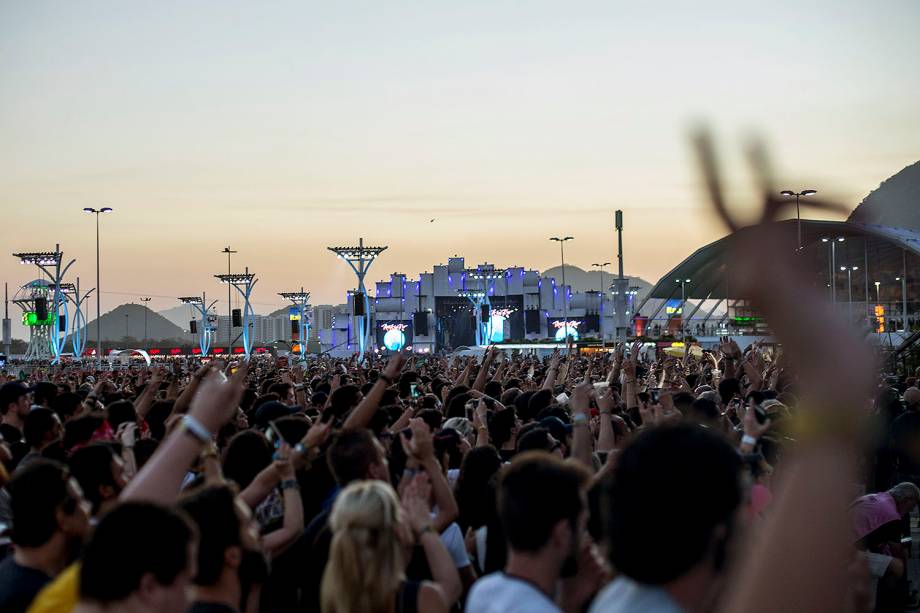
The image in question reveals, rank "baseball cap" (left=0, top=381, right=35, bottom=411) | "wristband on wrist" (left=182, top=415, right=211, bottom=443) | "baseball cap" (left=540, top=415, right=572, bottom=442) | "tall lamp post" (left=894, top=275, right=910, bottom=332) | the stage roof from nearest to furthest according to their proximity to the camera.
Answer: "wristband on wrist" (left=182, top=415, right=211, bottom=443) → "baseball cap" (left=540, top=415, right=572, bottom=442) → "baseball cap" (left=0, top=381, right=35, bottom=411) → "tall lamp post" (left=894, top=275, right=910, bottom=332) → the stage roof

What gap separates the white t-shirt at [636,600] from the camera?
7.38 ft

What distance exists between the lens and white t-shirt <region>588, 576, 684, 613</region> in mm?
2250

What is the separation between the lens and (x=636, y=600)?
2.30 m

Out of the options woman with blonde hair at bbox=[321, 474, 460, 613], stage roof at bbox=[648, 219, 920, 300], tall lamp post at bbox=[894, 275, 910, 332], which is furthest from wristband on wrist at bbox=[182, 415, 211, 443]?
tall lamp post at bbox=[894, 275, 910, 332]

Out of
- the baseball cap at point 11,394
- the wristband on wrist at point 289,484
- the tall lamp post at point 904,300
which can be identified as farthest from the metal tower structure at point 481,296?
the wristband on wrist at point 289,484

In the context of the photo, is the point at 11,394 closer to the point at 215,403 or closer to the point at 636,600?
the point at 215,403

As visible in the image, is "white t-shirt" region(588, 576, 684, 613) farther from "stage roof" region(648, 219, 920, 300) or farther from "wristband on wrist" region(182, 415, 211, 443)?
"stage roof" region(648, 219, 920, 300)

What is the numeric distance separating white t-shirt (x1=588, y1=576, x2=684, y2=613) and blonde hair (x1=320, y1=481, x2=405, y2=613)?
4.42 ft

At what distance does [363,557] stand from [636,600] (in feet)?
5.11

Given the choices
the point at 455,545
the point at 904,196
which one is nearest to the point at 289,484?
the point at 455,545

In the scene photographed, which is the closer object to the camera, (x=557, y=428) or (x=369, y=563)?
(x=369, y=563)

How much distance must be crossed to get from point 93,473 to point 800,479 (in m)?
4.37

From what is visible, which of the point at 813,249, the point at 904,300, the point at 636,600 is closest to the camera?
the point at 636,600

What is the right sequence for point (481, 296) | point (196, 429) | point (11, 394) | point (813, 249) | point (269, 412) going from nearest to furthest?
point (196, 429) < point (269, 412) < point (11, 394) < point (813, 249) < point (481, 296)
